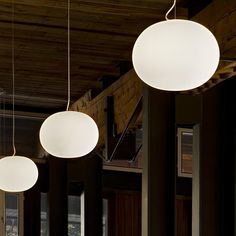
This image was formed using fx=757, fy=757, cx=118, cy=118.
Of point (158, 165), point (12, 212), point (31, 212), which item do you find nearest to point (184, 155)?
point (31, 212)

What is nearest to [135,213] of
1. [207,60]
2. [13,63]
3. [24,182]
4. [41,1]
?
[13,63]

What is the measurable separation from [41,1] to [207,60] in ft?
9.15

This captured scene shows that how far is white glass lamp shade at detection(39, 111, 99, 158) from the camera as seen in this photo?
4.36m

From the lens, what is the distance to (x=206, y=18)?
532cm

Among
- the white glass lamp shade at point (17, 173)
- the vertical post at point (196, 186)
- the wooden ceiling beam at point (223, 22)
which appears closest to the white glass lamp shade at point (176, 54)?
the vertical post at point (196, 186)

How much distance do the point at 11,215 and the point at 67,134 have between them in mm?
7264

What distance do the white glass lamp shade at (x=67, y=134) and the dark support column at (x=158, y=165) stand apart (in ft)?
1.34

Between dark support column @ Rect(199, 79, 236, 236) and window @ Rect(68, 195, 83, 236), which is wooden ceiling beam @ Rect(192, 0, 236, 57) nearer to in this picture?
dark support column @ Rect(199, 79, 236, 236)

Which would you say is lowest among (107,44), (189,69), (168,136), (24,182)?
(24,182)

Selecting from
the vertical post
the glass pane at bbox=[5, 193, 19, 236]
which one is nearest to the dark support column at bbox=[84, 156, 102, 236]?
the glass pane at bbox=[5, 193, 19, 236]

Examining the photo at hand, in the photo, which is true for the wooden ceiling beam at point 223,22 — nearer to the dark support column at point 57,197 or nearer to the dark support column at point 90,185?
the dark support column at point 90,185

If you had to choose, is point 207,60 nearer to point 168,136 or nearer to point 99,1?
point 168,136

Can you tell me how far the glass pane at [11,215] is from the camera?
37.3 ft

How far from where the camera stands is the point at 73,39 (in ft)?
21.7
